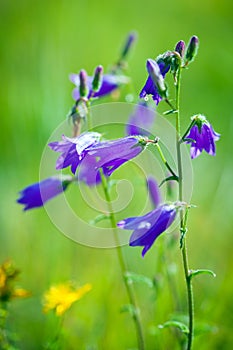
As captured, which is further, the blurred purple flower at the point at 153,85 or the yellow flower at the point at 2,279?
the yellow flower at the point at 2,279

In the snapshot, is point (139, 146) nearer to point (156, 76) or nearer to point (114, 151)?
point (114, 151)

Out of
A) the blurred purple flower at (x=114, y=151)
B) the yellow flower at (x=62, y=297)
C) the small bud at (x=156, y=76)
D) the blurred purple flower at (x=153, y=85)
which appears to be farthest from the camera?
the yellow flower at (x=62, y=297)

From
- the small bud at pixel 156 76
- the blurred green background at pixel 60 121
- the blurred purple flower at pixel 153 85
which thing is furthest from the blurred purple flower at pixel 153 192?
the small bud at pixel 156 76

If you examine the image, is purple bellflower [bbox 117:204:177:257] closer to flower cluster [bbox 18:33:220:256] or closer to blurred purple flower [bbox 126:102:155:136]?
flower cluster [bbox 18:33:220:256]

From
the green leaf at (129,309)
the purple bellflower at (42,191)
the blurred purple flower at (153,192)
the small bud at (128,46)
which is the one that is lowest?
the green leaf at (129,309)

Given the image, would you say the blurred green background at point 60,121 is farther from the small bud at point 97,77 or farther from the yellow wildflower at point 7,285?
the small bud at point 97,77

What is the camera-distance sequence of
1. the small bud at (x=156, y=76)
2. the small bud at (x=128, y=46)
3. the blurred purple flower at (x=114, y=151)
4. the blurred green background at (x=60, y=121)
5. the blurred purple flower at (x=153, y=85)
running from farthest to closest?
the small bud at (x=128, y=46), the blurred green background at (x=60, y=121), the blurred purple flower at (x=114, y=151), the blurred purple flower at (x=153, y=85), the small bud at (x=156, y=76)

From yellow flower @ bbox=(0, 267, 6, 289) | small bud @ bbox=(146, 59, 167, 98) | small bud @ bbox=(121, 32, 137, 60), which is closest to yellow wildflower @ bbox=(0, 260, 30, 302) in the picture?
yellow flower @ bbox=(0, 267, 6, 289)
